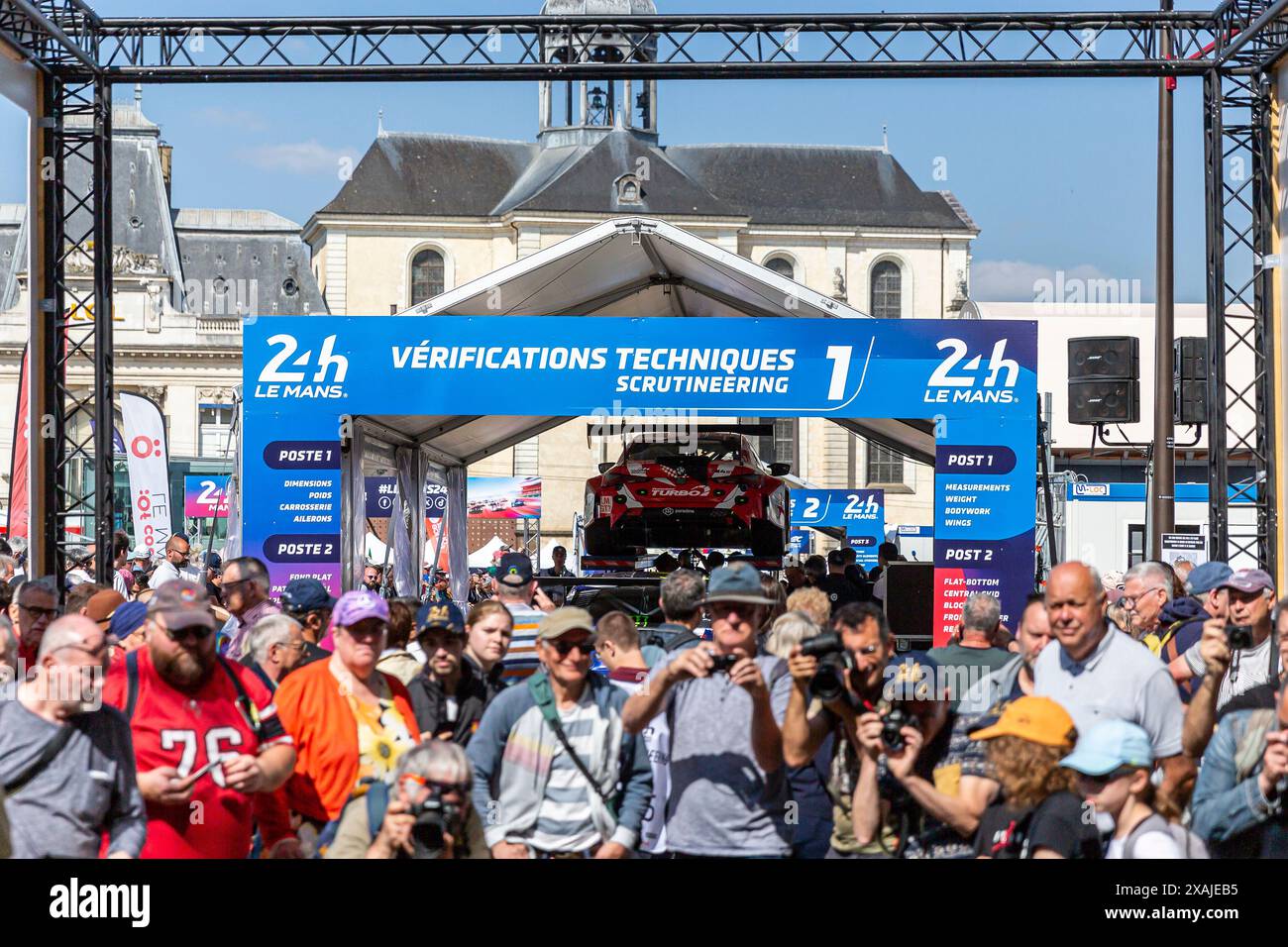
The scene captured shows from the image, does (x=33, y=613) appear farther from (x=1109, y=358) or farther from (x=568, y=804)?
(x=1109, y=358)

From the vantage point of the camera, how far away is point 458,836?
15.8ft

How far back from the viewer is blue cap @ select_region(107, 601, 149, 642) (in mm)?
7676

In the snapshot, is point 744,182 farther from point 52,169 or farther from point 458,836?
point 458,836

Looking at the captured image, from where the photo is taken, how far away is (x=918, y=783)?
A: 5.07 m

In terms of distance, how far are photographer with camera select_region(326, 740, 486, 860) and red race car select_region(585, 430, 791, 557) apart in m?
12.2

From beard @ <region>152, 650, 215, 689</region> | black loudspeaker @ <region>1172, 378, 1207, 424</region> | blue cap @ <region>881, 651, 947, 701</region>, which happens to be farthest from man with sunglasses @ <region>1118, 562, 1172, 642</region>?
black loudspeaker @ <region>1172, 378, 1207, 424</region>

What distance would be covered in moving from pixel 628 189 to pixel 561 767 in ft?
193

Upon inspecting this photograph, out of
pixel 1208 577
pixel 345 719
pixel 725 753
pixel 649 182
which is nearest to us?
pixel 725 753

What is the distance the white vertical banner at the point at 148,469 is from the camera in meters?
17.9

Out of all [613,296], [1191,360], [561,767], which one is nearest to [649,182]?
[613,296]

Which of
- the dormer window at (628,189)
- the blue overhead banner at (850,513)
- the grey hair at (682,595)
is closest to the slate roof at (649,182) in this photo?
the dormer window at (628,189)

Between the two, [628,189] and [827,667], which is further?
[628,189]

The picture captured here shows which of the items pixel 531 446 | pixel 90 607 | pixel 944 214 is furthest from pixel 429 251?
pixel 90 607

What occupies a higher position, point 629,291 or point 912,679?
point 629,291
